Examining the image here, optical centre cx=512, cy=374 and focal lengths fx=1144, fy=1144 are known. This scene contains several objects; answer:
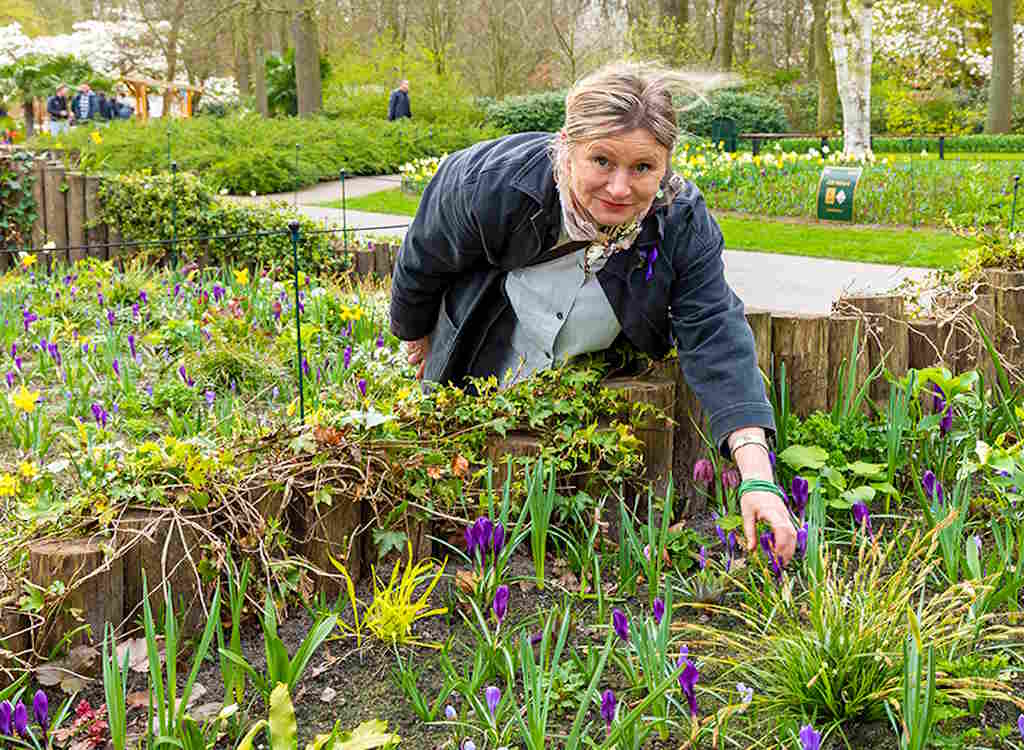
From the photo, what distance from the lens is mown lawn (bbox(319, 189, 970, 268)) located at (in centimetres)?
938

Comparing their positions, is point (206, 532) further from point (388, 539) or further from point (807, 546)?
point (807, 546)

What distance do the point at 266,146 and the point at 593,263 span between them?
14572mm

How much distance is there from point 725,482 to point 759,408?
11.7 inches

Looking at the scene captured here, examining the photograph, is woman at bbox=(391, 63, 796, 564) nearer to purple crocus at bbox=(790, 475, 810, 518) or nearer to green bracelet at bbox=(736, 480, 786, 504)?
green bracelet at bbox=(736, 480, 786, 504)

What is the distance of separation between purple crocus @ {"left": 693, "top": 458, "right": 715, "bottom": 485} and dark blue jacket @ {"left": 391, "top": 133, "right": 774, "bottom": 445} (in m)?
0.24

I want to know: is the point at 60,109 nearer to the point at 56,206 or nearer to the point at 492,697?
the point at 56,206

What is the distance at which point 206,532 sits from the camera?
231 cm

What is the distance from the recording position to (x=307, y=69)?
2298cm

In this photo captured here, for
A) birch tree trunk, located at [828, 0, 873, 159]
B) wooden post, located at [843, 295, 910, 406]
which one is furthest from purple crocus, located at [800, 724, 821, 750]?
birch tree trunk, located at [828, 0, 873, 159]

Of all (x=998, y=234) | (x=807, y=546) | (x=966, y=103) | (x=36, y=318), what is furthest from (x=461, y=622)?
(x=966, y=103)

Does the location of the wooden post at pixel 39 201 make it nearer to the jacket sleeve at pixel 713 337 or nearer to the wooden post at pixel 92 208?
the wooden post at pixel 92 208

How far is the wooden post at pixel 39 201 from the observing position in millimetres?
8578

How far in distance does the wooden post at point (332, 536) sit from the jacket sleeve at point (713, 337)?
849mm

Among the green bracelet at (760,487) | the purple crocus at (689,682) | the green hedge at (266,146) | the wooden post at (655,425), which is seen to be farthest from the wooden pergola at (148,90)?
Result: the purple crocus at (689,682)
